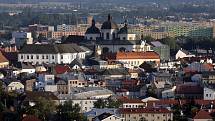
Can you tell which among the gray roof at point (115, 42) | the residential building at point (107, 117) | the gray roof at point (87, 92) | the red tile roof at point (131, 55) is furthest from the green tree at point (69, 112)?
the gray roof at point (115, 42)

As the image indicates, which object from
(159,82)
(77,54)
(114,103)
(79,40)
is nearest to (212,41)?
(79,40)

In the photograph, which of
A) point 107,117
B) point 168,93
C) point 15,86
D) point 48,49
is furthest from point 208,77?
point 48,49

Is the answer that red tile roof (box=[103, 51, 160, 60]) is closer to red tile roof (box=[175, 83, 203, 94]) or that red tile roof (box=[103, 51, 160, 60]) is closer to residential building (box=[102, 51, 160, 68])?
residential building (box=[102, 51, 160, 68])

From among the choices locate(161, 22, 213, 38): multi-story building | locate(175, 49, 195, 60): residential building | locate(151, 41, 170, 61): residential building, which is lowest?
locate(161, 22, 213, 38): multi-story building

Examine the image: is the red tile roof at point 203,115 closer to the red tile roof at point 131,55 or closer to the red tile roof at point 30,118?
the red tile roof at point 30,118

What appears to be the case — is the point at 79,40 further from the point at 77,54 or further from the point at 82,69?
the point at 82,69

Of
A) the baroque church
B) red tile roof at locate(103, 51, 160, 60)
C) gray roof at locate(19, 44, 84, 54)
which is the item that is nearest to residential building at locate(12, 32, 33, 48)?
the baroque church

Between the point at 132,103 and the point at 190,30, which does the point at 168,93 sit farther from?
the point at 190,30
